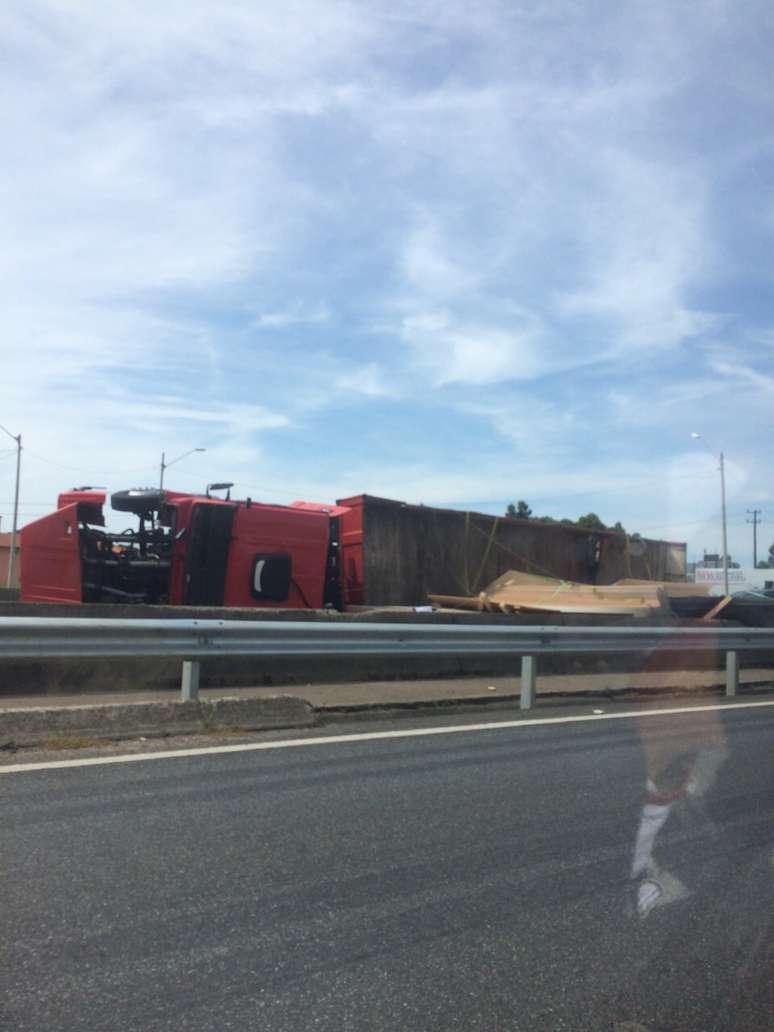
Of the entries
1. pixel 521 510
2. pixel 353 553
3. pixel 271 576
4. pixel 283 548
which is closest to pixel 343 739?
pixel 271 576

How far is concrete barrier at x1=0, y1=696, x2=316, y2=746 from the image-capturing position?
6.59 meters

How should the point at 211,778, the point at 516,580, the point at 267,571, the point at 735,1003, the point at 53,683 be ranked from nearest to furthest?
the point at 735,1003
the point at 211,778
the point at 53,683
the point at 267,571
the point at 516,580

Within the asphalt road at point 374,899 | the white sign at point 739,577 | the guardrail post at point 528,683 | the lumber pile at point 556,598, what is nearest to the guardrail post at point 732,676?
the lumber pile at point 556,598

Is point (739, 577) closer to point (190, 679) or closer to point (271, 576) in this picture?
point (271, 576)

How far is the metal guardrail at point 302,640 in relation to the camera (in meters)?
6.85

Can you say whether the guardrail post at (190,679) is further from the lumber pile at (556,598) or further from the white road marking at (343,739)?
the lumber pile at (556,598)

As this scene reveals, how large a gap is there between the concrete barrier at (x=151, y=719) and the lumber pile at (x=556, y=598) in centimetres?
754

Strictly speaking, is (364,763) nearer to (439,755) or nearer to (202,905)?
(439,755)

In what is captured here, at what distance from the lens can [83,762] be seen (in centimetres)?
603

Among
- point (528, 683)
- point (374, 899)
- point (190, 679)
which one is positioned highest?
point (190, 679)

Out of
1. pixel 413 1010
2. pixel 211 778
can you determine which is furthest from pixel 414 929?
pixel 211 778

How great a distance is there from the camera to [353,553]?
15.1 m

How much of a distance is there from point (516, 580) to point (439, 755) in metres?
10.0

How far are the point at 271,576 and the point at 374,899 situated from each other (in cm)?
936
